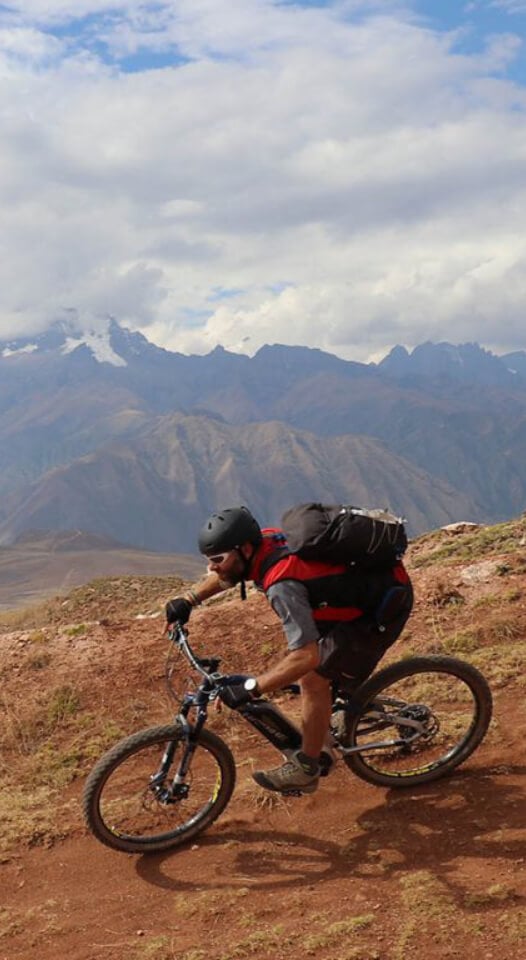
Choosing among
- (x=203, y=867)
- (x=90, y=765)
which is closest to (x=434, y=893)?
(x=203, y=867)

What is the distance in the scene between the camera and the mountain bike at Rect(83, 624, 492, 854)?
6.03m

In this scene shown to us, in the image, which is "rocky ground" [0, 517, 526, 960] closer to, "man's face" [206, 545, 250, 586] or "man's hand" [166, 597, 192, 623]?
"man's hand" [166, 597, 192, 623]

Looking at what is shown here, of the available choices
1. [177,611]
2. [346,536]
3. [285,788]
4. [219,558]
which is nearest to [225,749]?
→ [285,788]

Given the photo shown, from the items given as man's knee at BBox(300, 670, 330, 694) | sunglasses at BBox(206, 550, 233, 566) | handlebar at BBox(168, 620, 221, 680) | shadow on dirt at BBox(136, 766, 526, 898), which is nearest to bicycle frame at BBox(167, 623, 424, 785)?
handlebar at BBox(168, 620, 221, 680)

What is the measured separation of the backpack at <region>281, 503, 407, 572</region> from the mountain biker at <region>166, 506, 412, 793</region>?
13 cm

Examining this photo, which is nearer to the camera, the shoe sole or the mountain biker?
the mountain biker

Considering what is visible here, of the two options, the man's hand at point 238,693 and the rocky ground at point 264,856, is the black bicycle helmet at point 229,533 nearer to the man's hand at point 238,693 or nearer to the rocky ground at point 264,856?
the man's hand at point 238,693

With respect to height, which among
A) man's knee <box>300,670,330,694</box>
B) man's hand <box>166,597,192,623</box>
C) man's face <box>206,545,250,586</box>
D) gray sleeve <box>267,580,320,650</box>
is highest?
man's face <box>206,545,250,586</box>

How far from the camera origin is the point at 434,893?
508cm

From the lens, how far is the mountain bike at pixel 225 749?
603 cm

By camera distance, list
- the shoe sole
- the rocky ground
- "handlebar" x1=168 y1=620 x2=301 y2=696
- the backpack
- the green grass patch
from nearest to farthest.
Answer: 1. the rocky ground
2. the backpack
3. "handlebar" x1=168 y1=620 x2=301 y2=696
4. the shoe sole
5. the green grass patch

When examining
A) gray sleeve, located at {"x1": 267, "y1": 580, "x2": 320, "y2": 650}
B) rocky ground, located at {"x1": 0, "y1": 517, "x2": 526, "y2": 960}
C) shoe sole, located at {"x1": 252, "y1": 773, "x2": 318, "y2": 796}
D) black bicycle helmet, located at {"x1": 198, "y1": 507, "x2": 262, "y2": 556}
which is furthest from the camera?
shoe sole, located at {"x1": 252, "y1": 773, "x2": 318, "y2": 796}

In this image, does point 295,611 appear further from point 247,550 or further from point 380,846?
point 380,846

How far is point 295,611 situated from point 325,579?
41cm
